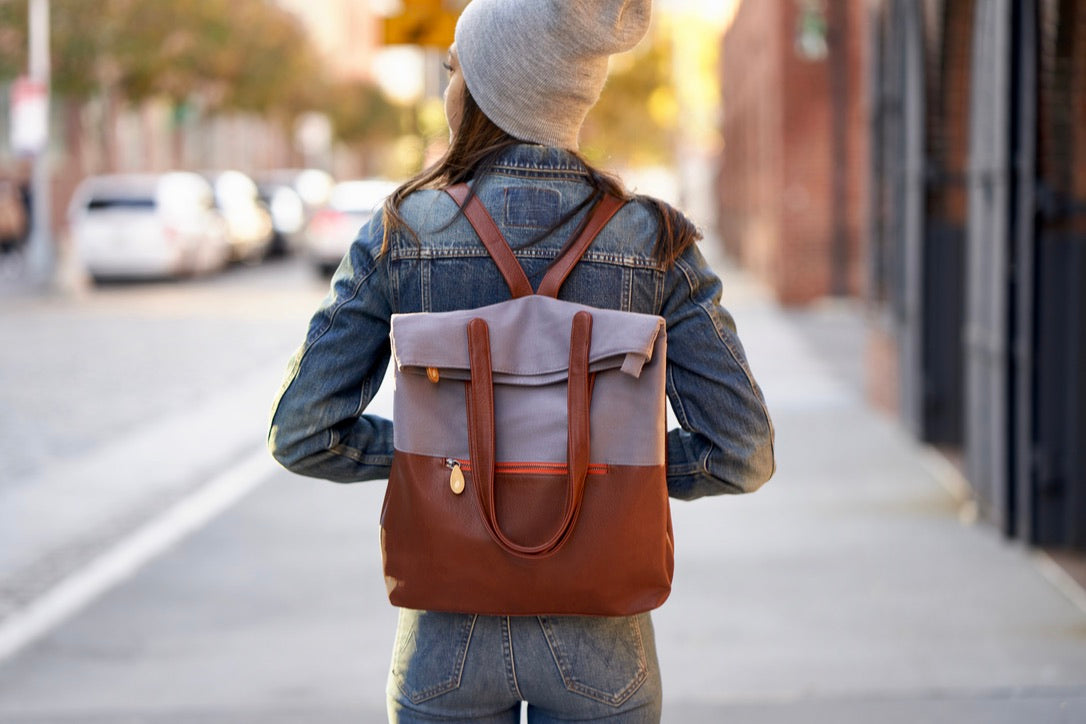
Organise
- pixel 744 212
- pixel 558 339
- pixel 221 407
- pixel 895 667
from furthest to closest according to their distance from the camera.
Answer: pixel 744 212, pixel 221 407, pixel 895 667, pixel 558 339

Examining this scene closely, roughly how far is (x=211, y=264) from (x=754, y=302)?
1206cm

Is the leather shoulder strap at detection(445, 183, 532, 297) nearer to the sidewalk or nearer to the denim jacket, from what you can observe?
the denim jacket

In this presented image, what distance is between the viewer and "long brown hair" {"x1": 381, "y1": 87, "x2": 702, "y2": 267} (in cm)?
231

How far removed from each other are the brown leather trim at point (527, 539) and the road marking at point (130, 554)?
387cm

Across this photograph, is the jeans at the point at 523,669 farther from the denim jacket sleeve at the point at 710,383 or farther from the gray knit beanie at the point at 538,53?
the gray knit beanie at the point at 538,53

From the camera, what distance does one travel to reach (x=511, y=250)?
2.28 m

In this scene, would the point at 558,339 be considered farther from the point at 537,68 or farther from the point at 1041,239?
the point at 1041,239

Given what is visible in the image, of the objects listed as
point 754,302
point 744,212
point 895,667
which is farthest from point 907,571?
point 744,212

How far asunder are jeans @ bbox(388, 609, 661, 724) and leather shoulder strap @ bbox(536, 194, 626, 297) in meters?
0.46

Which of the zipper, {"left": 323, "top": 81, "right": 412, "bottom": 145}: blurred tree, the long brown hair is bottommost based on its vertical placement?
the zipper

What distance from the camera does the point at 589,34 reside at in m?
2.30

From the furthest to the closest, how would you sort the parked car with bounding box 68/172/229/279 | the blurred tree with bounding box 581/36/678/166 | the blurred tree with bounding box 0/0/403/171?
1. the blurred tree with bounding box 581/36/678/166
2. the blurred tree with bounding box 0/0/403/171
3. the parked car with bounding box 68/172/229/279

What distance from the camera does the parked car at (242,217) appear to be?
1235 inches

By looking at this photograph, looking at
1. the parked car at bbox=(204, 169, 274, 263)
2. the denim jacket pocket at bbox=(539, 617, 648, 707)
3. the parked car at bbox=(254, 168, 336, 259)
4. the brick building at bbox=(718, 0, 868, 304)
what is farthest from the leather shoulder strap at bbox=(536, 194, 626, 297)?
the parked car at bbox=(254, 168, 336, 259)
